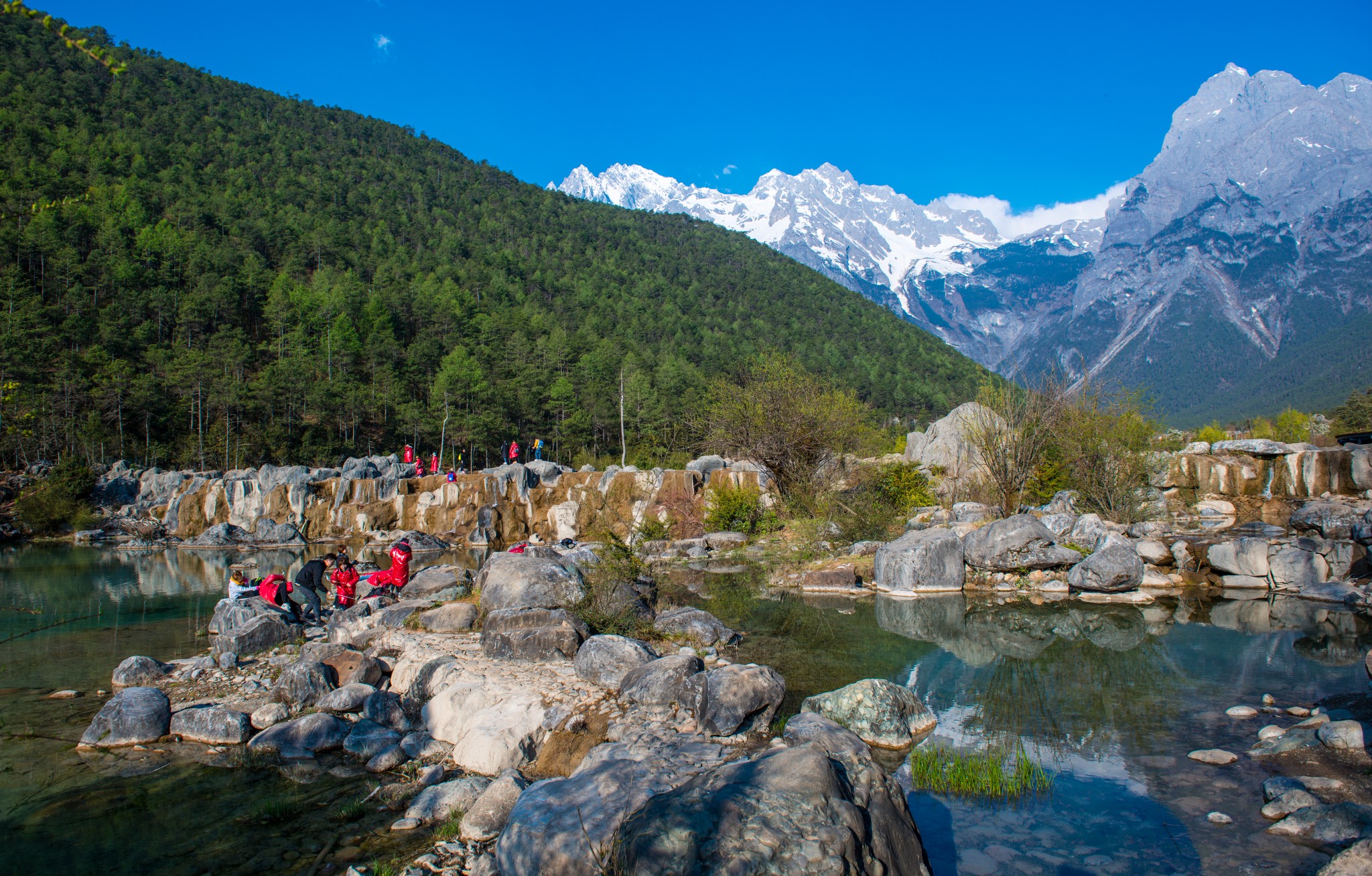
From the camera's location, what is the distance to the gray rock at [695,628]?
1280cm

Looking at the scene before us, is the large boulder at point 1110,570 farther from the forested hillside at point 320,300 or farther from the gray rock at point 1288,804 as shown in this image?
the forested hillside at point 320,300

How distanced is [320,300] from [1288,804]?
→ 93.7m

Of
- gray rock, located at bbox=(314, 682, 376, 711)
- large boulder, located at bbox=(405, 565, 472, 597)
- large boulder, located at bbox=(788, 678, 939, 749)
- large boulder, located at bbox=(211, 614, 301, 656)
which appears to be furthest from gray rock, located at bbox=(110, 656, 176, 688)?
large boulder, located at bbox=(788, 678, 939, 749)

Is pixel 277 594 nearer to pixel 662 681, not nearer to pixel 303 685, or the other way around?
pixel 303 685

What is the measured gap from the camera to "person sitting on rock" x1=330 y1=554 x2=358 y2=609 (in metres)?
16.2

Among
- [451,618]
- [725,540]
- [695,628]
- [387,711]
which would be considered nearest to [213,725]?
[387,711]

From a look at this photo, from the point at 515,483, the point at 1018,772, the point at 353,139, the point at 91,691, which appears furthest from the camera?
the point at 353,139

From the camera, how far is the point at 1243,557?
17.7 metres

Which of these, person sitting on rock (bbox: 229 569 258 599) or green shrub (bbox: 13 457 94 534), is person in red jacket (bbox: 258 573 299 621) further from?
green shrub (bbox: 13 457 94 534)

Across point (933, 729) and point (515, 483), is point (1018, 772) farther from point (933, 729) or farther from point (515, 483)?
point (515, 483)

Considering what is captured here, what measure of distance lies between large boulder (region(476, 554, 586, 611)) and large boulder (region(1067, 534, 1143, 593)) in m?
12.8

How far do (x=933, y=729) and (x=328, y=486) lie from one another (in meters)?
41.5

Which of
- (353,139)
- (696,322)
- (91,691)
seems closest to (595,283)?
(696,322)

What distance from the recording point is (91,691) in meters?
11.4
